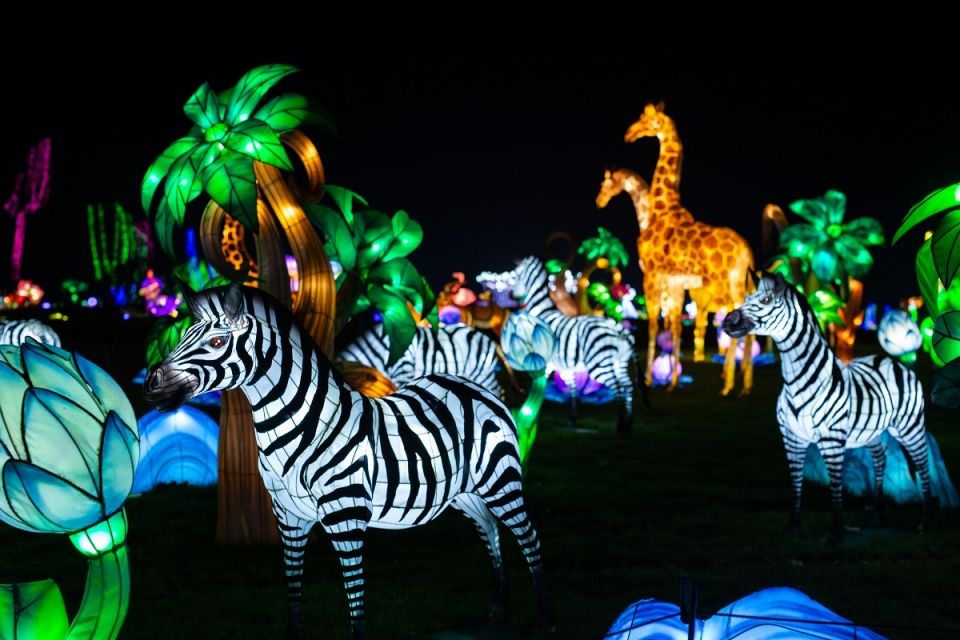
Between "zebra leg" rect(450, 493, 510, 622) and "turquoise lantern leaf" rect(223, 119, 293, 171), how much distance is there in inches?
87.6

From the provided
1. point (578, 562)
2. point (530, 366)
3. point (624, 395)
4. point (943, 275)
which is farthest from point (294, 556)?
point (624, 395)

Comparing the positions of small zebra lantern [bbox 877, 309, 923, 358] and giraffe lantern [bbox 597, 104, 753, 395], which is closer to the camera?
small zebra lantern [bbox 877, 309, 923, 358]

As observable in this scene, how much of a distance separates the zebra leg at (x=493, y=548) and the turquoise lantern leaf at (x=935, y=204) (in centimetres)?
272

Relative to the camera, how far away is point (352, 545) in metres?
3.70

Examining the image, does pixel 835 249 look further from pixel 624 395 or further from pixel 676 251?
pixel 624 395

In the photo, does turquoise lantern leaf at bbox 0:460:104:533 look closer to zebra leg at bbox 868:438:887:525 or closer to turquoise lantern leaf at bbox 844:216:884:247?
zebra leg at bbox 868:438:887:525

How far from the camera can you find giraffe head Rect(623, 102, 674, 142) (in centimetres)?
1543

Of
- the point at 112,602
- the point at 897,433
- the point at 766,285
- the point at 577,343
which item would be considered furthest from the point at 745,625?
the point at 577,343

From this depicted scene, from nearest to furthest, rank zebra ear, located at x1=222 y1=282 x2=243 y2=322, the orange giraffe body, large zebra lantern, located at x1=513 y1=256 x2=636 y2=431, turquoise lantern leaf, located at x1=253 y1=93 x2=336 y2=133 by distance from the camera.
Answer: zebra ear, located at x1=222 y1=282 x2=243 y2=322
turquoise lantern leaf, located at x1=253 y1=93 x2=336 y2=133
large zebra lantern, located at x1=513 y1=256 x2=636 y2=431
the orange giraffe body

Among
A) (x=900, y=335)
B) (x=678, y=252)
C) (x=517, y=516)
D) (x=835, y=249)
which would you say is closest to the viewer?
(x=517, y=516)

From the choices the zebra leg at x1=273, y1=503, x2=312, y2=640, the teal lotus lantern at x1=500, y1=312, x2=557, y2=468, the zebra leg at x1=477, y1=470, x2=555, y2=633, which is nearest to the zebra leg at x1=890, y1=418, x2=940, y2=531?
the teal lotus lantern at x1=500, y1=312, x2=557, y2=468

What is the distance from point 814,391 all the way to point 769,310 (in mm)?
645

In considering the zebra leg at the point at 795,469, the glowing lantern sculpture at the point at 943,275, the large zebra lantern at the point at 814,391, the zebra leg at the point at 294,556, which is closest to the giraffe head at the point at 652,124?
the large zebra lantern at the point at 814,391

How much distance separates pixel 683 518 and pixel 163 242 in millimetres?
4335
